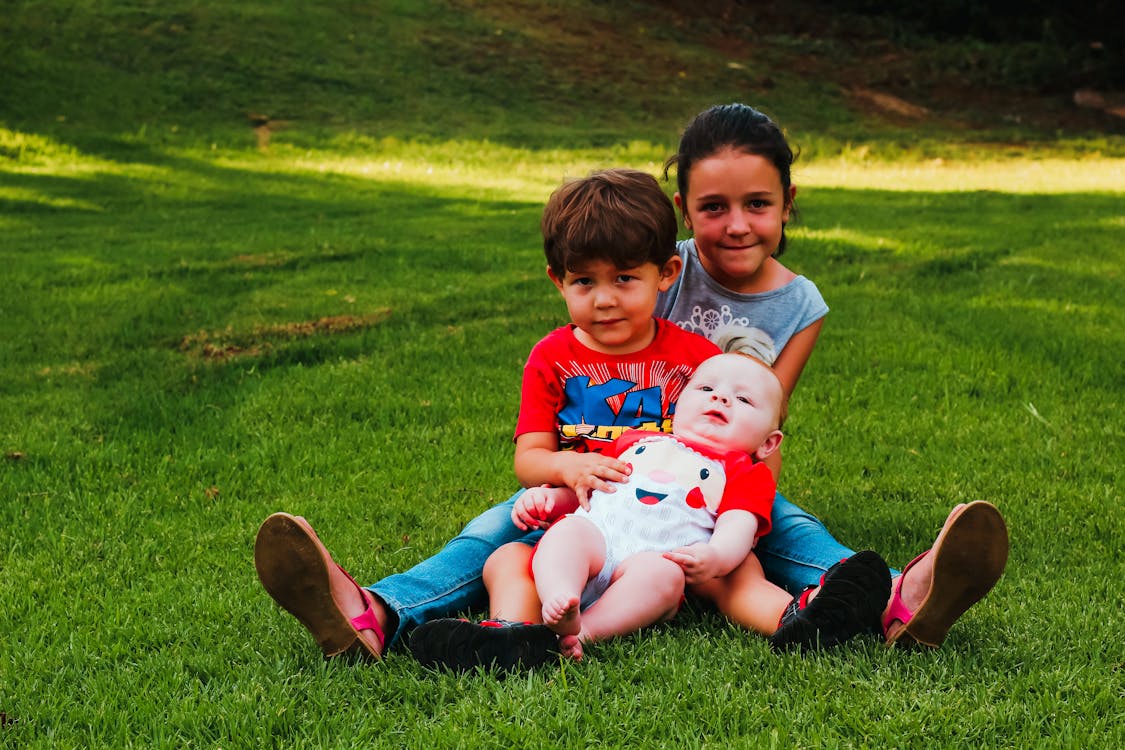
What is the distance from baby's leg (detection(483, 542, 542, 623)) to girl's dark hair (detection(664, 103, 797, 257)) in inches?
47.7

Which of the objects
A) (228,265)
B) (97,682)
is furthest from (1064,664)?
(228,265)

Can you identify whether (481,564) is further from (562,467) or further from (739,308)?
(739,308)

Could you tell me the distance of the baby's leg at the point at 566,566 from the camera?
8.20ft

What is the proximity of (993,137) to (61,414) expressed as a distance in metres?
15.2

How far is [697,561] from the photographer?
2.74 metres

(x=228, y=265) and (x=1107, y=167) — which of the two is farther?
(x=1107, y=167)

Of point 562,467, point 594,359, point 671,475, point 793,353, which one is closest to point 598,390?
point 594,359

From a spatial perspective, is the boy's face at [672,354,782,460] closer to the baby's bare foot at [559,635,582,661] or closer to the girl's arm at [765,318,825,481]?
the girl's arm at [765,318,825,481]

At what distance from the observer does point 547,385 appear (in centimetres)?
316

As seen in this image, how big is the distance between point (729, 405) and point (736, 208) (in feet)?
2.09

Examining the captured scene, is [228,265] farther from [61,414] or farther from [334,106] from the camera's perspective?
[334,106]

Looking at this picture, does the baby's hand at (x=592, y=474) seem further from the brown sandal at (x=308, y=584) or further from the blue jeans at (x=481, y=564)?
the brown sandal at (x=308, y=584)

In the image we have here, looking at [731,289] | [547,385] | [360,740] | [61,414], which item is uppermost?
[731,289]

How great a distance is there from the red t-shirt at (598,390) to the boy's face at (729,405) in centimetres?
10
